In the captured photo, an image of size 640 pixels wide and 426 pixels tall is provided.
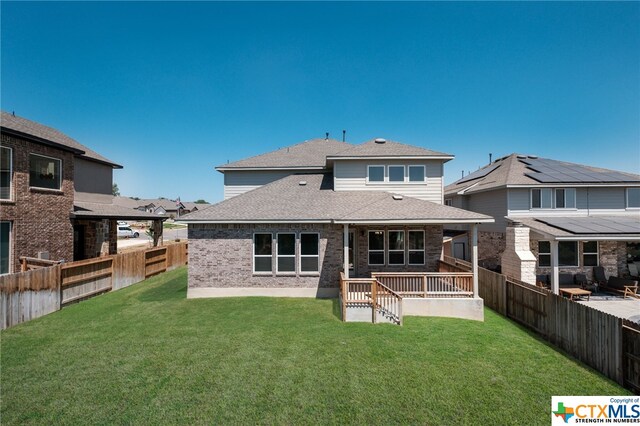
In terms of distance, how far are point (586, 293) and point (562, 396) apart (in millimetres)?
9183

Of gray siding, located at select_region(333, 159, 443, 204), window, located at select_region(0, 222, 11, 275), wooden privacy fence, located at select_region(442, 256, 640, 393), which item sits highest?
gray siding, located at select_region(333, 159, 443, 204)

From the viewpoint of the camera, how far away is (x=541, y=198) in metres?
16.1

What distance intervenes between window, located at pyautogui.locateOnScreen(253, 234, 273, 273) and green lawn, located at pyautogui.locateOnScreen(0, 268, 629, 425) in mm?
2532

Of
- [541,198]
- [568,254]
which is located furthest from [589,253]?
[541,198]

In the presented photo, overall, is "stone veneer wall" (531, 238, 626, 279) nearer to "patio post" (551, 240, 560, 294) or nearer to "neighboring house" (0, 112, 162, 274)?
"patio post" (551, 240, 560, 294)

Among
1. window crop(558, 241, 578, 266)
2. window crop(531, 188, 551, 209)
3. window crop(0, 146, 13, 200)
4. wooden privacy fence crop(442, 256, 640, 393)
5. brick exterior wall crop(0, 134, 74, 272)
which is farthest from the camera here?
window crop(531, 188, 551, 209)

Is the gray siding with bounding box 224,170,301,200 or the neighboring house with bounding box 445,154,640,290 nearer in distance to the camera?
the neighboring house with bounding box 445,154,640,290

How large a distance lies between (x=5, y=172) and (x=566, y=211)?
27372 millimetres

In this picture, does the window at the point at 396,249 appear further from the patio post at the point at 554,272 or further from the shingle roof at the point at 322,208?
the patio post at the point at 554,272

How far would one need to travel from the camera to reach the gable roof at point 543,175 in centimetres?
1592

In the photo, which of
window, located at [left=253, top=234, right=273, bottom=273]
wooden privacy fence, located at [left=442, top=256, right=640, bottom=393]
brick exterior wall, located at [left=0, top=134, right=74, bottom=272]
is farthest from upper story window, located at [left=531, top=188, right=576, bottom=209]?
brick exterior wall, located at [left=0, top=134, right=74, bottom=272]

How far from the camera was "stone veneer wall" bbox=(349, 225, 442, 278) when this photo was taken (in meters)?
12.9

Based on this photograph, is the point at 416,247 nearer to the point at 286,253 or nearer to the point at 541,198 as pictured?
the point at 286,253

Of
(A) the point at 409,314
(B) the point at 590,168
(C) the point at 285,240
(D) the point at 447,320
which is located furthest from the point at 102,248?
(B) the point at 590,168
